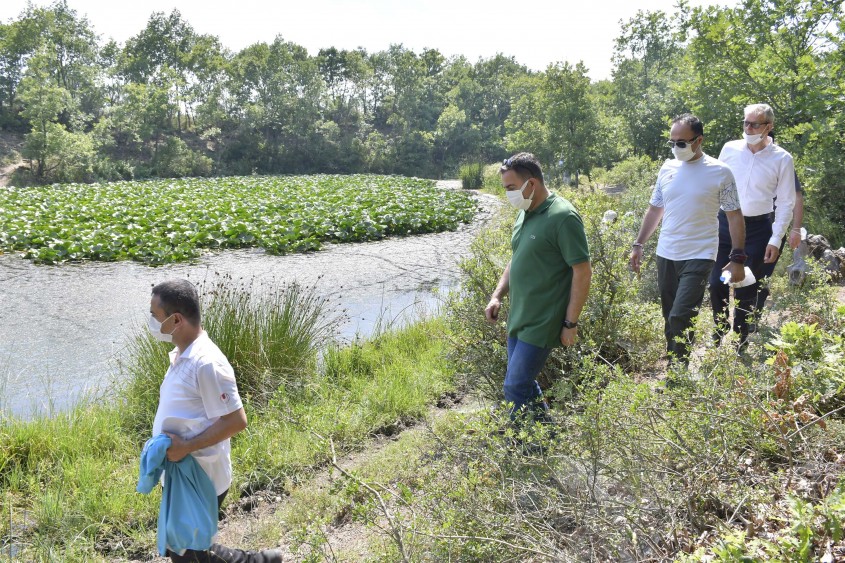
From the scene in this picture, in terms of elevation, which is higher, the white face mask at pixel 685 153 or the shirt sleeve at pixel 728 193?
the white face mask at pixel 685 153

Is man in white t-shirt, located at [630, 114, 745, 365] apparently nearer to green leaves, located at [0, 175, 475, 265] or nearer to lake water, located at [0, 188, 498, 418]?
lake water, located at [0, 188, 498, 418]

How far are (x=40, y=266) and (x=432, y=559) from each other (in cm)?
1190

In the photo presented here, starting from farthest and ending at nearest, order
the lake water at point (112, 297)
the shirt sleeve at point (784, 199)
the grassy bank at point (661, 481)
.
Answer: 1. the lake water at point (112, 297)
2. the shirt sleeve at point (784, 199)
3. the grassy bank at point (661, 481)

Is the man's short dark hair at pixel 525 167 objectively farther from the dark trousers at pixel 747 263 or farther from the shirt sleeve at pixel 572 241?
the dark trousers at pixel 747 263

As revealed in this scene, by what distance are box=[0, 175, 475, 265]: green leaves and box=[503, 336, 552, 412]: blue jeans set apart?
10.5 meters

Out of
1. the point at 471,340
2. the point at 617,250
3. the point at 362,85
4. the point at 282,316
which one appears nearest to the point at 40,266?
the point at 282,316

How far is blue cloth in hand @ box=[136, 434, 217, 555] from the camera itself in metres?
2.60

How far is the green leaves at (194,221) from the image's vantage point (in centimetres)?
1291

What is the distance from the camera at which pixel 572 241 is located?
3.28 meters

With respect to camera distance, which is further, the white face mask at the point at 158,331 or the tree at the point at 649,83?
the tree at the point at 649,83

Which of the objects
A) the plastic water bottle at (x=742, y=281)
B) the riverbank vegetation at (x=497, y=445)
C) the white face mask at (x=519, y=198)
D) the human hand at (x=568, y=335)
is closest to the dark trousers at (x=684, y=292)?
the plastic water bottle at (x=742, y=281)

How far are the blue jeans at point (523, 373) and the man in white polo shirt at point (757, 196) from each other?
6.16ft

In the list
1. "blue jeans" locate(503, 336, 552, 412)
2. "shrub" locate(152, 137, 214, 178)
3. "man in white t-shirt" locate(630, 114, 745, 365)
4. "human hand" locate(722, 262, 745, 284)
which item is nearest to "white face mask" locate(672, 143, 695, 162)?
"man in white t-shirt" locate(630, 114, 745, 365)

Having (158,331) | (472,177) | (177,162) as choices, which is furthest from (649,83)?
(158,331)
